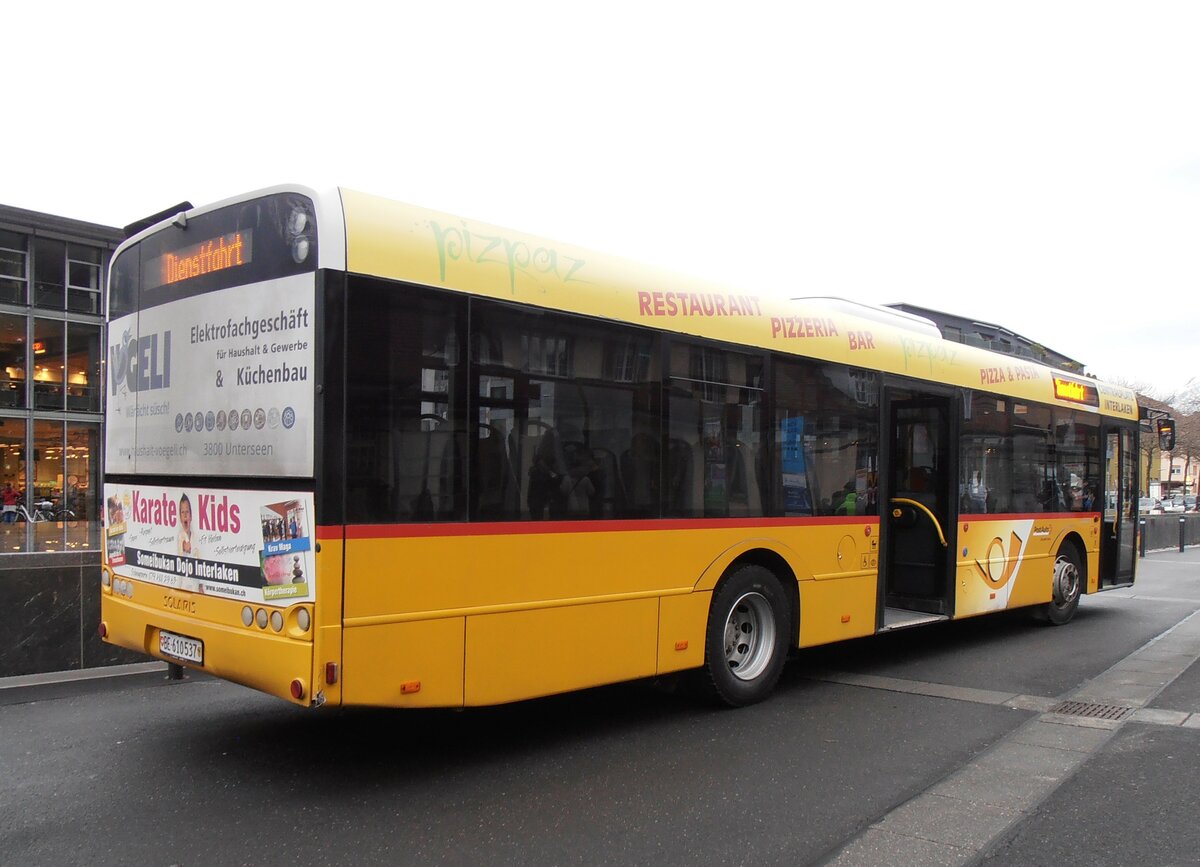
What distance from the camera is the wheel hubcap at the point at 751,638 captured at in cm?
668

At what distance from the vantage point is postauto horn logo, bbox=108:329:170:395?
5336 mm

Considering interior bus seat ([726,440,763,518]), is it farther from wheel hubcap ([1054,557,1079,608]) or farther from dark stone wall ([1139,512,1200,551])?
dark stone wall ([1139,512,1200,551])

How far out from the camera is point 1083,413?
1127 centimetres

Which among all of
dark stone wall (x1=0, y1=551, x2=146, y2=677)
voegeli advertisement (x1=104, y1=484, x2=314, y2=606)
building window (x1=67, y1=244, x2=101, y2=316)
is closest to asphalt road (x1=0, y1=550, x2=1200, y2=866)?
dark stone wall (x1=0, y1=551, x2=146, y2=677)

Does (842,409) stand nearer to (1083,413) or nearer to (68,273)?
(1083,413)

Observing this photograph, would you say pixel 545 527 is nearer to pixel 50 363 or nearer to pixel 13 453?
pixel 13 453

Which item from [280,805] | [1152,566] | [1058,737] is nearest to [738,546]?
[1058,737]

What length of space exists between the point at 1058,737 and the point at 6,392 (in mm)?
27916

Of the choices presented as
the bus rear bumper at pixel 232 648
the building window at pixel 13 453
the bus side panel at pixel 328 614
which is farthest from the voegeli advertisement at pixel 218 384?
the building window at pixel 13 453

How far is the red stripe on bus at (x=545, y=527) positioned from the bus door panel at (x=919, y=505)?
2.13 metres

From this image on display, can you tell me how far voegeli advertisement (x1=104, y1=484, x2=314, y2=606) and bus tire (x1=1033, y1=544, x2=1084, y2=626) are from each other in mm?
9198

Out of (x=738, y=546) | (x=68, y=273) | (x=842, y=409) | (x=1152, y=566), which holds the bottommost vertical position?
(x=1152, y=566)

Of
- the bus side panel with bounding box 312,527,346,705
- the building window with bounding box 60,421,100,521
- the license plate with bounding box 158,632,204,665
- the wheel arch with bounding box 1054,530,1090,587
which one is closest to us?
the bus side panel with bounding box 312,527,346,705

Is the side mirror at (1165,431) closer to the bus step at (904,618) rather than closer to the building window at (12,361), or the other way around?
the bus step at (904,618)
